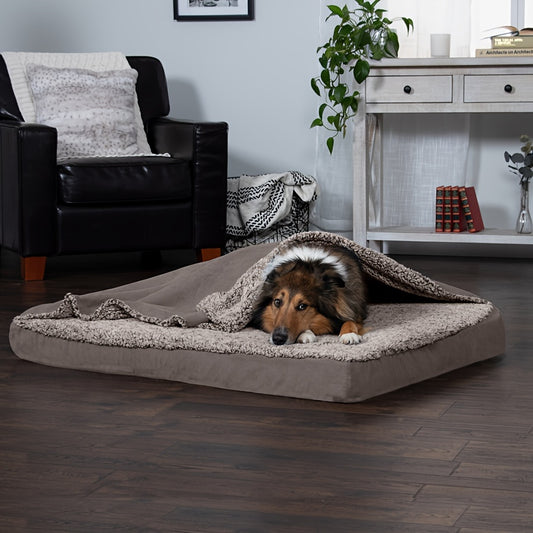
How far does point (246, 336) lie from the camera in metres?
2.36

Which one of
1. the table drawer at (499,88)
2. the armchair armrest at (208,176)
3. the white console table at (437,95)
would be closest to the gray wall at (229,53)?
the white console table at (437,95)

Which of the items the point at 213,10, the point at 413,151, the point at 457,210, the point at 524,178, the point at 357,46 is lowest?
the point at 457,210

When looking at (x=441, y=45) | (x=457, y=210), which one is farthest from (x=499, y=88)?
(x=457, y=210)

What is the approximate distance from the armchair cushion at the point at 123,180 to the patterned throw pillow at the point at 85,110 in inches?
9.5

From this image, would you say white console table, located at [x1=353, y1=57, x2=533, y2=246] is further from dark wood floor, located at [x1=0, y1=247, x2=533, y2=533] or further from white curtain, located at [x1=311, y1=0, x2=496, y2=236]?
dark wood floor, located at [x1=0, y1=247, x2=533, y2=533]

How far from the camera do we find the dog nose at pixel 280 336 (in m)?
2.22

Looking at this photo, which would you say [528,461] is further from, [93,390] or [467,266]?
[467,266]

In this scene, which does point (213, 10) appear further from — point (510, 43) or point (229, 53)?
point (510, 43)

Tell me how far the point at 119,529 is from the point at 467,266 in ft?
9.51

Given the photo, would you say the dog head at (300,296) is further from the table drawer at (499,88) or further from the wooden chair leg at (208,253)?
the table drawer at (499,88)

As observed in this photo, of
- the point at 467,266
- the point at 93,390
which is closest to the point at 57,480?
the point at 93,390

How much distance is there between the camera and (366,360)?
2.09 meters

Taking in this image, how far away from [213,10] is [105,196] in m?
1.51

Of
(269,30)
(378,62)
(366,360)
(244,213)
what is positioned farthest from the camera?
(269,30)
